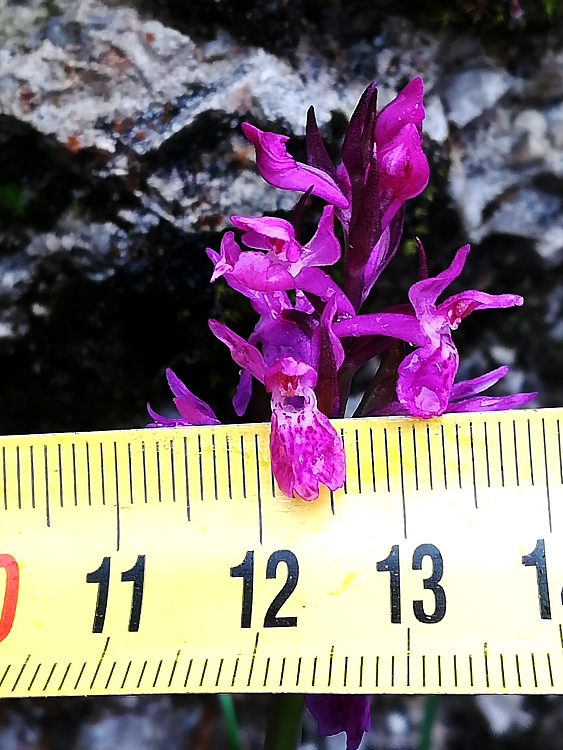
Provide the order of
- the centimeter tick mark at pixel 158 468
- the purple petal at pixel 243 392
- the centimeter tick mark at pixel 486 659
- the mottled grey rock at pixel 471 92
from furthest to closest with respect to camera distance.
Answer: the mottled grey rock at pixel 471 92 < the purple petal at pixel 243 392 < the centimeter tick mark at pixel 158 468 < the centimeter tick mark at pixel 486 659

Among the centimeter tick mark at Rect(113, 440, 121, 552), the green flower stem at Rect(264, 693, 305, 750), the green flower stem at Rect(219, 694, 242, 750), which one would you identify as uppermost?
the centimeter tick mark at Rect(113, 440, 121, 552)

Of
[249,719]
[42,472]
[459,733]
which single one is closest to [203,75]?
[42,472]

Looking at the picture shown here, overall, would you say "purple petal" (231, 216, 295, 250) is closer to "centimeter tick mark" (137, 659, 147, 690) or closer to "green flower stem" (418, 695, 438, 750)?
"centimeter tick mark" (137, 659, 147, 690)

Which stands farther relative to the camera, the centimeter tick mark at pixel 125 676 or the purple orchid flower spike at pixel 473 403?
the purple orchid flower spike at pixel 473 403

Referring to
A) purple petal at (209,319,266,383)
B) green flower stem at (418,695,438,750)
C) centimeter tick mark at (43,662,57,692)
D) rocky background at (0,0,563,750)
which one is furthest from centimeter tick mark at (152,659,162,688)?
rocky background at (0,0,563,750)

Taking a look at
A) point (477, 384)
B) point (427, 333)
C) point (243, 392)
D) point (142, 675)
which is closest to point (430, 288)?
point (427, 333)

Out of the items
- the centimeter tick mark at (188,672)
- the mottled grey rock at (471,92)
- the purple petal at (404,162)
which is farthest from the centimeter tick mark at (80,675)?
the mottled grey rock at (471,92)

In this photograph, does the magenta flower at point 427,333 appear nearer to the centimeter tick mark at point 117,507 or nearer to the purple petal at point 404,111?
the purple petal at point 404,111
